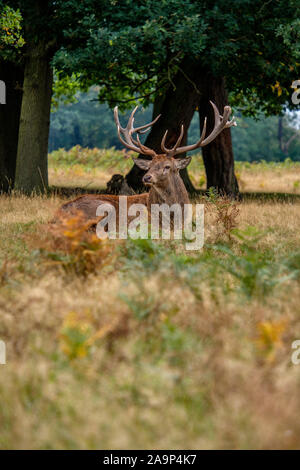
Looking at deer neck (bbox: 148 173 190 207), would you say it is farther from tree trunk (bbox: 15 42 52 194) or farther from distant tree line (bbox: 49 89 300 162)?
distant tree line (bbox: 49 89 300 162)

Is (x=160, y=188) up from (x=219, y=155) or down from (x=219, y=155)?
down

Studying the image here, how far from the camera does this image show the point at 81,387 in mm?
2543

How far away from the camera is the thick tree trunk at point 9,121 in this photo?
12531 mm

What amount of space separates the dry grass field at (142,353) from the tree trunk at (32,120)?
7.12 m

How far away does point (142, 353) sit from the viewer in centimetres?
285

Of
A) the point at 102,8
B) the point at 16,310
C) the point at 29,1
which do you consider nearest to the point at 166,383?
the point at 16,310

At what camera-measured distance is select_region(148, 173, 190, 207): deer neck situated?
7121 millimetres

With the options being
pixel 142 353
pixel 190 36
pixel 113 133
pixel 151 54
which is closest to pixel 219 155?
pixel 151 54

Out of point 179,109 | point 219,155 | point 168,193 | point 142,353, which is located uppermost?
point 179,109

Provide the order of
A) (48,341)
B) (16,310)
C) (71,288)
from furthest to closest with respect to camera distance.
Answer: (71,288), (16,310), (48,341)

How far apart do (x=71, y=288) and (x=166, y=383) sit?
1.47 meters

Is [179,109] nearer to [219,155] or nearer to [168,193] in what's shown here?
[219,155]

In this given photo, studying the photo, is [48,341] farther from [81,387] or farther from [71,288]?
[71,288]

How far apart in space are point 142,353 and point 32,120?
936 centimetres
